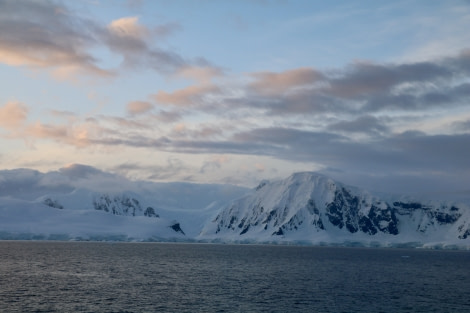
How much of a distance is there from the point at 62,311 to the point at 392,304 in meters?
53.7

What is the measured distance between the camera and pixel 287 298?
9794 centimetres

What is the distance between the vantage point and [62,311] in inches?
3088

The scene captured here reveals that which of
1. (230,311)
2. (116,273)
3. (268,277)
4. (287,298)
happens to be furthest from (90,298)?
(268,277)

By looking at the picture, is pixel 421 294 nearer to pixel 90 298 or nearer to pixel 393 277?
pixel 393 277

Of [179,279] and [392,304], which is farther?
[179,279]

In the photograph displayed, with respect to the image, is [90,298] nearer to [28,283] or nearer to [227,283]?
[28,283]

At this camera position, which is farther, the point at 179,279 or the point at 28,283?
the point at 179,279

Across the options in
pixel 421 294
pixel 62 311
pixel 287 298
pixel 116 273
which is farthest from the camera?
pixel 116 273

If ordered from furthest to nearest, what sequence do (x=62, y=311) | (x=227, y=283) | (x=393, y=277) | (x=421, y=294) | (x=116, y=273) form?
(x=393, y=277), (x=116, y=273), (x=227, y=283), (x=421, y=294), (x=62, y=311)

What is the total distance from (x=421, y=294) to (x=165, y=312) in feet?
180

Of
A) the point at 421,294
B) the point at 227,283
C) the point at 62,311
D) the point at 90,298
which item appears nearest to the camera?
the point at 62,311

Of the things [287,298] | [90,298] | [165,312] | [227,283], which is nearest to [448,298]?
[287,298]

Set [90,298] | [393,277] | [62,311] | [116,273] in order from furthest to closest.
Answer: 1. [393,277]
2. [116,273]
3. [90,298]
4. [62,311]

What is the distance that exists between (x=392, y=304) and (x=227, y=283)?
127 ft
